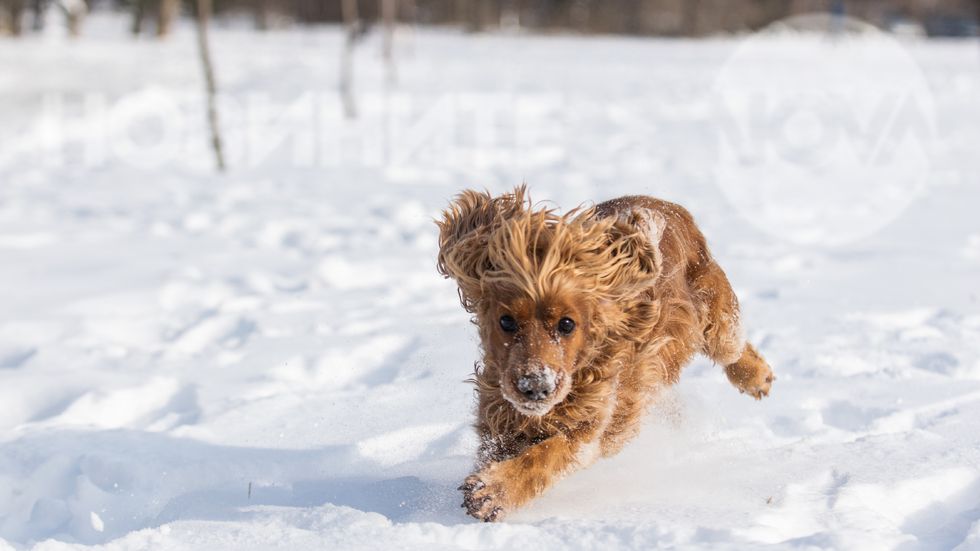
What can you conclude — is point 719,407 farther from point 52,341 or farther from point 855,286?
point 52,341

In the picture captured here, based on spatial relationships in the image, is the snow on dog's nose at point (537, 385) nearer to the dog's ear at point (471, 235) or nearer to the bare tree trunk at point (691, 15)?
the dog's ear at point (471, 235)

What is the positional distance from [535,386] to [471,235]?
0.68m

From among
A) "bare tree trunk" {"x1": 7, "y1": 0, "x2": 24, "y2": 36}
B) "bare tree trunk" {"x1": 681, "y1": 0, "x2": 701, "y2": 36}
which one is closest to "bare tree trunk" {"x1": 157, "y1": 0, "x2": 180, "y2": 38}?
"bare tree trunk" {"x1": 7, "y1": 0, "x2": 24, "y2": 36}

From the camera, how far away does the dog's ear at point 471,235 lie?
274 cm

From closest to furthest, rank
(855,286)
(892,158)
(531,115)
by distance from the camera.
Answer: (855,286)
(892,158)
(531,115)

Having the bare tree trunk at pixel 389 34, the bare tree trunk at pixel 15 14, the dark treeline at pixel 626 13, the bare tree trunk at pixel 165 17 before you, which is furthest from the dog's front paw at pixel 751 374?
the dark treeline at pixel 626 13

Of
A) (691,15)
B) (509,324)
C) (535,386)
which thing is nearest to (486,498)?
(535,386)

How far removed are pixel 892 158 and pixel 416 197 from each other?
6593mm

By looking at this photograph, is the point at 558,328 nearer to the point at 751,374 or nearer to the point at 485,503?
the point at 485,503

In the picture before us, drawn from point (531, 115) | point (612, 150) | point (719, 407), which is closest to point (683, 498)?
point (719, 407)

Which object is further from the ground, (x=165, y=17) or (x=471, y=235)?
(x=471, y=235)

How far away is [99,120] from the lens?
1523cm

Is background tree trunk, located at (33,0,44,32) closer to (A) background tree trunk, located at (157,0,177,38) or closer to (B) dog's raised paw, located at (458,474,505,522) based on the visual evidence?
(A) background tree trunk, located at (157,0,177,38)

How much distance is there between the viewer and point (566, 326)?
2.50 m
